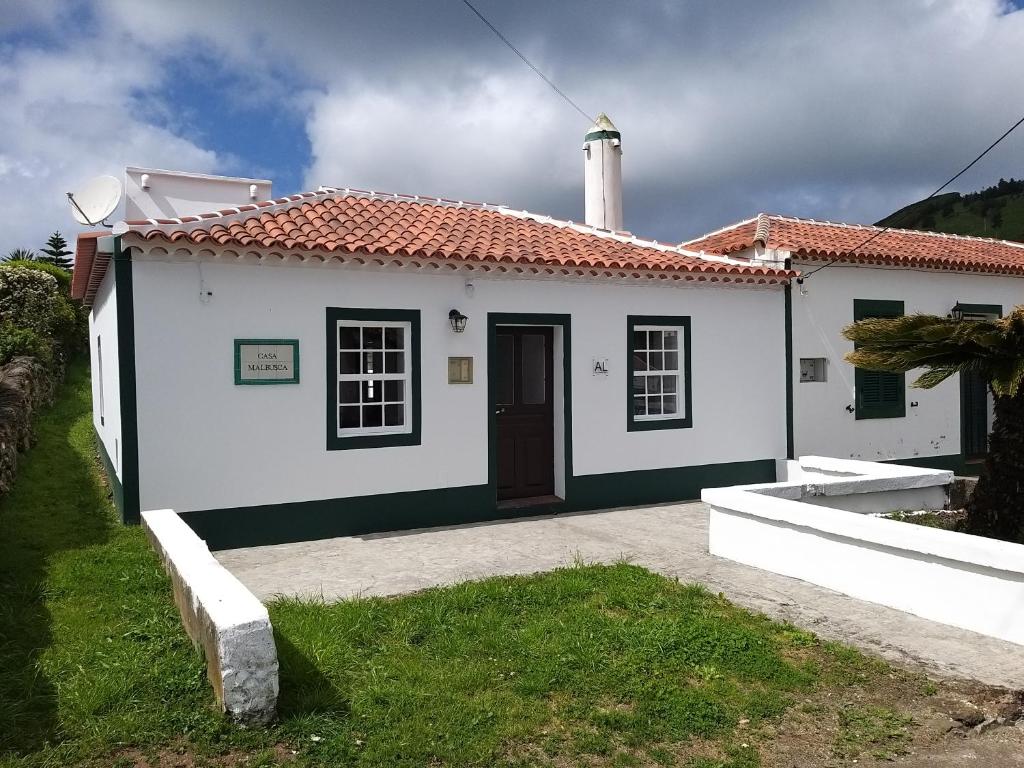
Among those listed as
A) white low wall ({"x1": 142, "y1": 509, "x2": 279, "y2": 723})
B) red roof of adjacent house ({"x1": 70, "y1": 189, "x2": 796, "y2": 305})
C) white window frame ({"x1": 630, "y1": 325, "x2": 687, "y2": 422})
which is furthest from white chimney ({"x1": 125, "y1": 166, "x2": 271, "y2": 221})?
white low wall ({"x1": 142, "y1": 509, "x2": 279, "y2": 723})

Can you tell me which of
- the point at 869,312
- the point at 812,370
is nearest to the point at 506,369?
the point at 812,370

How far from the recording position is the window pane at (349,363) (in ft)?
27.9

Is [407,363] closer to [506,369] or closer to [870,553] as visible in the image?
[506,369]

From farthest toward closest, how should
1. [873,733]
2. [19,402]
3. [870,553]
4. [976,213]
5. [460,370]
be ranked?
1. [976,213]
2. [19,402]
3. [460,370]
4. [870,553]
5. [873,733]

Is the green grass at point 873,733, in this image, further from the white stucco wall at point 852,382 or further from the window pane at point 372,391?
the white stucco wall at point 852,382

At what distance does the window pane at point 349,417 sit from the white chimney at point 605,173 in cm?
691

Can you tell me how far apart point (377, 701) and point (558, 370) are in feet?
19.5

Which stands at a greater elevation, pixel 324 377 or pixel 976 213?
pixel 976 213

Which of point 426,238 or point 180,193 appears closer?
point 426,238

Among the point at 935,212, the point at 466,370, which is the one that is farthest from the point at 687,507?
the point at 935,212

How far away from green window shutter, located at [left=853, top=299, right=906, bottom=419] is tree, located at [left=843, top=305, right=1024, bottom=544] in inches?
199

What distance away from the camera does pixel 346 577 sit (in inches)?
264

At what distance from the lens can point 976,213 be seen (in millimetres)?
48719

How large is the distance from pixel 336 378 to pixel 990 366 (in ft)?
19.8
